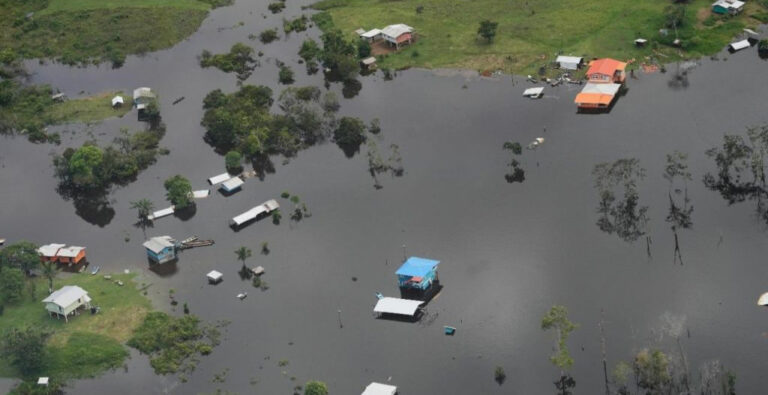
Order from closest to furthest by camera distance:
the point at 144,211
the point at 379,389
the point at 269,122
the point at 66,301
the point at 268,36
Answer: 1. the point at 379,389
2. the point at 66,301
3. the point at 144,211
4. the point at 269,122
5. the point at 268,36

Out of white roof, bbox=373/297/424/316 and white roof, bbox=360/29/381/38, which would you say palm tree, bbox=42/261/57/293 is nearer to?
white roof, bbox=373/297/424/316

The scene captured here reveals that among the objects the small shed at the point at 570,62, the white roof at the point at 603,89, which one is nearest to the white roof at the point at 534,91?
the white roof at the point at 603,89

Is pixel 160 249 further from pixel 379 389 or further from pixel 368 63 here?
pixel 368 63

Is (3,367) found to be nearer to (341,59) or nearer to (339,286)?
(339,286)

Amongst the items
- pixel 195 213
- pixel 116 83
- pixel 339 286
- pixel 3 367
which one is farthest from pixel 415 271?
pixel 116 83

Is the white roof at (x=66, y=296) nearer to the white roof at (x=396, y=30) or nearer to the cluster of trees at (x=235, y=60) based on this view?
the cluster of trees at (x=235, y=60)

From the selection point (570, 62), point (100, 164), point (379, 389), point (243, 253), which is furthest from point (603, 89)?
point (100, 164)

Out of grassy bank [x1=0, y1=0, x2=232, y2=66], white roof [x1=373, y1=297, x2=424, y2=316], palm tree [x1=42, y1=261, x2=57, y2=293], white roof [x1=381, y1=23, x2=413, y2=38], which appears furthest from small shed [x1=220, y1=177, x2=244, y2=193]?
grassy bank [x1=0, y1=0, x2=232, y2=66]
